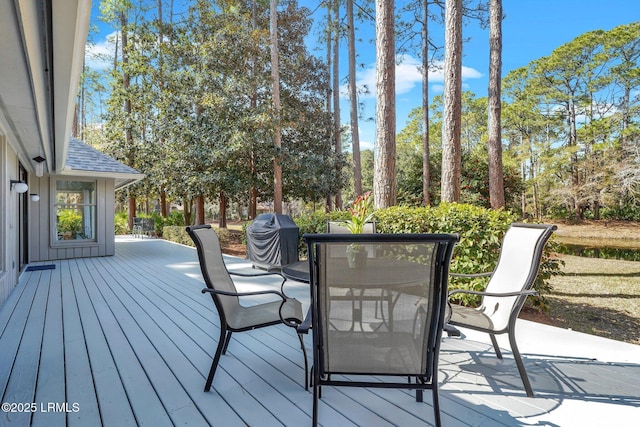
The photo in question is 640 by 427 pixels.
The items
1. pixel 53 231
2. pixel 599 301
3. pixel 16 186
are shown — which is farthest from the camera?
pixel 53 231

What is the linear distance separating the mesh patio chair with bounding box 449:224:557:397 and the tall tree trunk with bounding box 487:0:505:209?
5.24 metres

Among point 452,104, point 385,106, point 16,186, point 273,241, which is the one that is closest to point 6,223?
point 16,186

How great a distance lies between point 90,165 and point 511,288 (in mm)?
9005

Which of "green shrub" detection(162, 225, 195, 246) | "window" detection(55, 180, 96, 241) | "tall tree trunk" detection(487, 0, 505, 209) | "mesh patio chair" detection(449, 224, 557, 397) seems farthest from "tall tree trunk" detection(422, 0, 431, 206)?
"mesh patio chair" detection(449, 224, 557, 397)

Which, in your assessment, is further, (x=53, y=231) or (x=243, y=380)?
(x=53, y=231)

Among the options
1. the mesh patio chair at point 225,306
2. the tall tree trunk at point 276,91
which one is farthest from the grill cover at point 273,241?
the tall tree trunk at point 276,91

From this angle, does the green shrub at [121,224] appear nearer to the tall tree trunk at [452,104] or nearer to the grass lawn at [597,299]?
the grass lawn at [597,299]

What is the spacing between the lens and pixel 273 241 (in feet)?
20.3

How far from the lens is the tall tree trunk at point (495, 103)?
22.9 feet

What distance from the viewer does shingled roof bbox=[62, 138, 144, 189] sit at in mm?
7651

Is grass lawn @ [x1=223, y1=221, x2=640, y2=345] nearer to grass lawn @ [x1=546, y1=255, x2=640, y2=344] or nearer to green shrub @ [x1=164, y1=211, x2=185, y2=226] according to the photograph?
grass lawn @ [x1=546, y1=255, x2=640, y2=344]

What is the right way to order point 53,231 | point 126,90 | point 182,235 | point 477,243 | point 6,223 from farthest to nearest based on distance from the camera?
point 126,90
point 182,235
point 53,231
point 6,223
point 477,243

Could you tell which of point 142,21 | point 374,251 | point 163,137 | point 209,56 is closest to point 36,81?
point 374,251

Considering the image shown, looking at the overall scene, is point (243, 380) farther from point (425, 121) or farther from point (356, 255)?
point (425, 121)
